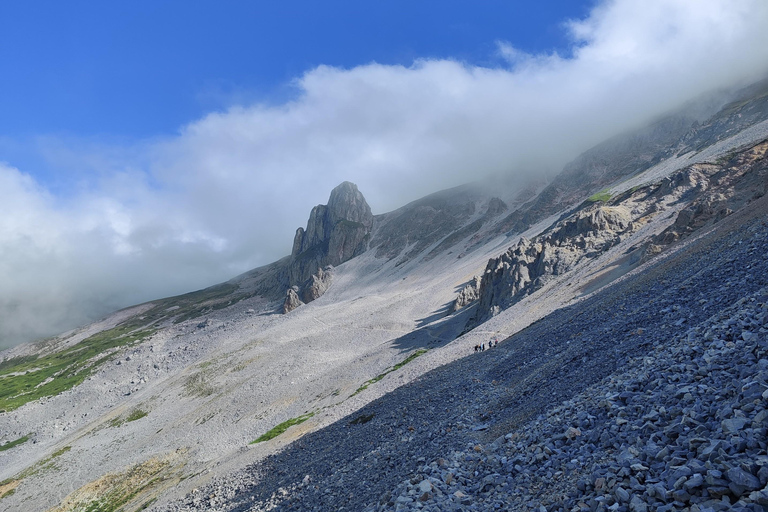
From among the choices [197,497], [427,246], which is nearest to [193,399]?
[197,497]

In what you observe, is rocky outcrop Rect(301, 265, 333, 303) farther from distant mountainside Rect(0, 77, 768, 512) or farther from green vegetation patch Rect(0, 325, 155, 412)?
green vegetation patch Rect(0, 325, 155, 412)

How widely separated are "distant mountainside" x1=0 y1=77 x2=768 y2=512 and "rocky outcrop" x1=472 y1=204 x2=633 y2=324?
0.42 m

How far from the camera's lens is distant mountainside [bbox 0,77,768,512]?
1127cm

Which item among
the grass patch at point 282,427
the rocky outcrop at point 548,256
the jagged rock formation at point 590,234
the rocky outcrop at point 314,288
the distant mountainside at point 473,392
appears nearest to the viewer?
the distant mountainside at point 473,392

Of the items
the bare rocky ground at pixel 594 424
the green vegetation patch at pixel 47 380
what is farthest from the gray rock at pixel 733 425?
the green vegetation patch at pixel 47 380

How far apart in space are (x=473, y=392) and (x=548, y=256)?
52.7 meters

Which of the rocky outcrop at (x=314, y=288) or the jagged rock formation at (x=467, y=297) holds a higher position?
the rocky outcrop at (x=314, y=288)

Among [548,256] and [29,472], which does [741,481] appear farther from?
[29,472]

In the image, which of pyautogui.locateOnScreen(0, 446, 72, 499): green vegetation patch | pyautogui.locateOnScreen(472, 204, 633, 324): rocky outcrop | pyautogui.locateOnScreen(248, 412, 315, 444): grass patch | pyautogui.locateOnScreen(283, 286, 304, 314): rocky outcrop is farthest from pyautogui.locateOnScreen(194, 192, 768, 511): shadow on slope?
pyautogui.locateOnScreen(283, 286, 304, 314): rocky outcrop

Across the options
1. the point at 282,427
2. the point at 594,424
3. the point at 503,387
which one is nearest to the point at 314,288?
the point at 282,427

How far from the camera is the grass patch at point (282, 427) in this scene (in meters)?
50.6

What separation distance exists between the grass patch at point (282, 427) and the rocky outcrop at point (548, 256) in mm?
33990

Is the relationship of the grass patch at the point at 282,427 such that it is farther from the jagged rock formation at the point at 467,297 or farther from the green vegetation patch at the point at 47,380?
the green vegetation patch at the point at 47,380

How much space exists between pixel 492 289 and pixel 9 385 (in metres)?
212
